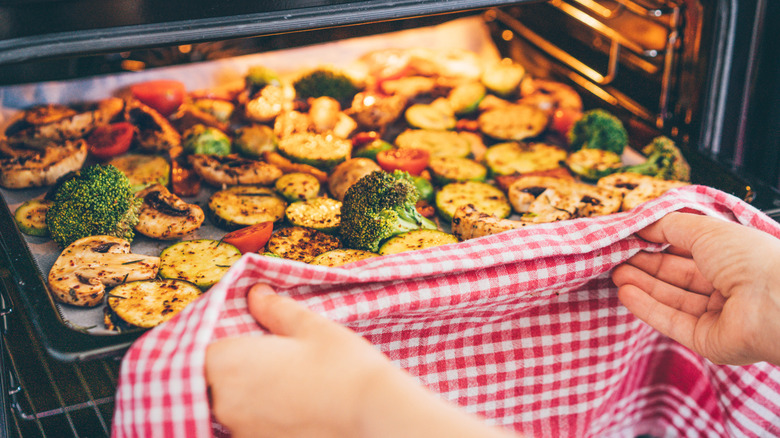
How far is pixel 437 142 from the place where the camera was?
2.65 meters

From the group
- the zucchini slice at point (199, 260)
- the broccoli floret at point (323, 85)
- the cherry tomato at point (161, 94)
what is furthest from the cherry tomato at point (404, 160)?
the cherry tomato at point (161, 94)

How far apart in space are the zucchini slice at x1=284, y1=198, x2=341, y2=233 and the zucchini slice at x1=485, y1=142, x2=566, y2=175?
81 cm

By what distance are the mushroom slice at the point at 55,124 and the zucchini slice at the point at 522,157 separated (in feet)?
5.91

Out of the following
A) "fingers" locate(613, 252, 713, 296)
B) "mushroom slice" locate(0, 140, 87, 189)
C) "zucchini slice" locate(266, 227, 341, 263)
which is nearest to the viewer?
"fingers" locate(613, 252, 713, 296)

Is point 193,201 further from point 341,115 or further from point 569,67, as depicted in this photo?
point 569,67

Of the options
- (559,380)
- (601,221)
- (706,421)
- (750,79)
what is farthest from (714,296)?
(750,79)

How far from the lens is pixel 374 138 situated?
2.66 metres

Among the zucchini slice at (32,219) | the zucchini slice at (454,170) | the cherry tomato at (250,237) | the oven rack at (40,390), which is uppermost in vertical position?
the zucchini slice at (32,219)

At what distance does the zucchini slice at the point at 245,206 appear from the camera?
6.74ft

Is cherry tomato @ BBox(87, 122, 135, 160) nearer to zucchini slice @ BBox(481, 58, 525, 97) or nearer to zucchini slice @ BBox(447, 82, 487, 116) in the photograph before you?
zucchini slice @ BBox(447, 82, 487, 116)

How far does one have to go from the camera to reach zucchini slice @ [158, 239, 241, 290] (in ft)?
5.81

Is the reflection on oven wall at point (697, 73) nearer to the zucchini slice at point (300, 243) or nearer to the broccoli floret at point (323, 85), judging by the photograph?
the broccoli floret at point (323, 85)

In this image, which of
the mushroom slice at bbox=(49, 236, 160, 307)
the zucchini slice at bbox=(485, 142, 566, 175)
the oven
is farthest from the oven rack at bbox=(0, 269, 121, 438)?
the zucchini slice at bbox=(485, 142, 566, 175)

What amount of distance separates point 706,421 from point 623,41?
1741mm
